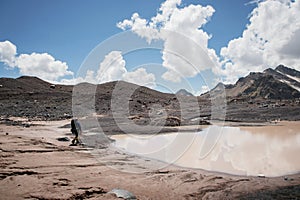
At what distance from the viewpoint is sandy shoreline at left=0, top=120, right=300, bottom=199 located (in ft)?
20.3

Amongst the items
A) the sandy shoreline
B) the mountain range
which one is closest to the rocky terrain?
the mountain range

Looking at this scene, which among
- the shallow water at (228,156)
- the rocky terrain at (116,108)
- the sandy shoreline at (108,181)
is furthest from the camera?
the rocky terrain at (116,108)

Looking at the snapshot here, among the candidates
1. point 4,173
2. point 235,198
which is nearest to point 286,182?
point 235,198

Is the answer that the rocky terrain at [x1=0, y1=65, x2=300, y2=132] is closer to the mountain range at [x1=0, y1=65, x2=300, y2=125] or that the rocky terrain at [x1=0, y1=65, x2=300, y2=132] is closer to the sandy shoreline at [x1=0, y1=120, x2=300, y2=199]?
the mountain range at [x1=0, y1=65, x2=300, y2=125]

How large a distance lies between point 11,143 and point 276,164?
38.0 feet

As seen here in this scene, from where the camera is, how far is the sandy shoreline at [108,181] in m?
6.19

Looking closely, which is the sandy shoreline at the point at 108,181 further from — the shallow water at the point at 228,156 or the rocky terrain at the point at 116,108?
the rocky terrain at the point at 116,108

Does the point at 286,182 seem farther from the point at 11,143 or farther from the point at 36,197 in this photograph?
the point at 11,143

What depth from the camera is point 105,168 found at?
8758 mm

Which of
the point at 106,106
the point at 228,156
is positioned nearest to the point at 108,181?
the point at 228,156

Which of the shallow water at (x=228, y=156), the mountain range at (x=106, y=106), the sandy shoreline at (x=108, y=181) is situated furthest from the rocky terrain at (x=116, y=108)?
the sandy shoreline at (x=108, y=181)

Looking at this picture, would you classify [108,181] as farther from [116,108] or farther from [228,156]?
[116,108]

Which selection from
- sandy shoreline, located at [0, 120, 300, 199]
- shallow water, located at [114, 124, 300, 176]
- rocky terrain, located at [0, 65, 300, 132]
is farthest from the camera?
rocky terrain, located at [0, 65, 300, 132]

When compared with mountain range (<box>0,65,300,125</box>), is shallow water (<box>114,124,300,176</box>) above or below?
below
